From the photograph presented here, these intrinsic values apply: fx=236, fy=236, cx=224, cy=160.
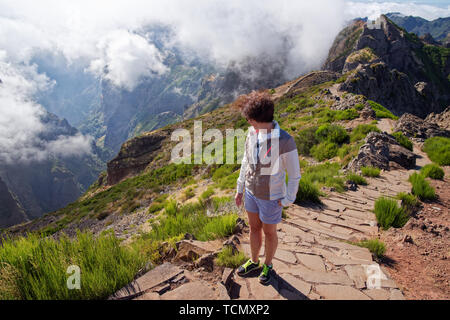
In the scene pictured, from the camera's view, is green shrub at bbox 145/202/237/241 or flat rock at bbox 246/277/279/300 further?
green shrub at bbox 145/202/237/241

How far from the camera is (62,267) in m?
2.56

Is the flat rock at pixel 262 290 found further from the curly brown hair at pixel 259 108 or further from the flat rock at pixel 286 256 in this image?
the curly brown hair at pixel 259 108

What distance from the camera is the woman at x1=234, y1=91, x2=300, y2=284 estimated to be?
8.73 feet

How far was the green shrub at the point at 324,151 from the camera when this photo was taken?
34.3ft

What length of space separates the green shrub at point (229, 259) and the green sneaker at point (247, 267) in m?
0.18

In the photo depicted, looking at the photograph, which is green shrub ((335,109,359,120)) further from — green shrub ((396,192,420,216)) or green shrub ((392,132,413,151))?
green shrub ((396,192,420,216))

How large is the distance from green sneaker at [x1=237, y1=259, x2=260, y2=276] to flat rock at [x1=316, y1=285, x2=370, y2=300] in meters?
0.79

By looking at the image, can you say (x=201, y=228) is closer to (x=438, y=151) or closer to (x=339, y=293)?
(x=339, y=293)

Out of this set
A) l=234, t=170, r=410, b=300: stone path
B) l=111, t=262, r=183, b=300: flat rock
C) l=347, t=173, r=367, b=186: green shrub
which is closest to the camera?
l=111, t=262, r=183, b=300: flat rock

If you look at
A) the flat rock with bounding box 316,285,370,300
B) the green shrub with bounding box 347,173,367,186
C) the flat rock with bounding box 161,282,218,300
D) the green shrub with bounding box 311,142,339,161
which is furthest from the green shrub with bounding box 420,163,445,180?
the flat rock with bounding box 161,282,218,300

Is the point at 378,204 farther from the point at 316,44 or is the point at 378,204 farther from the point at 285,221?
the point at 316,44
